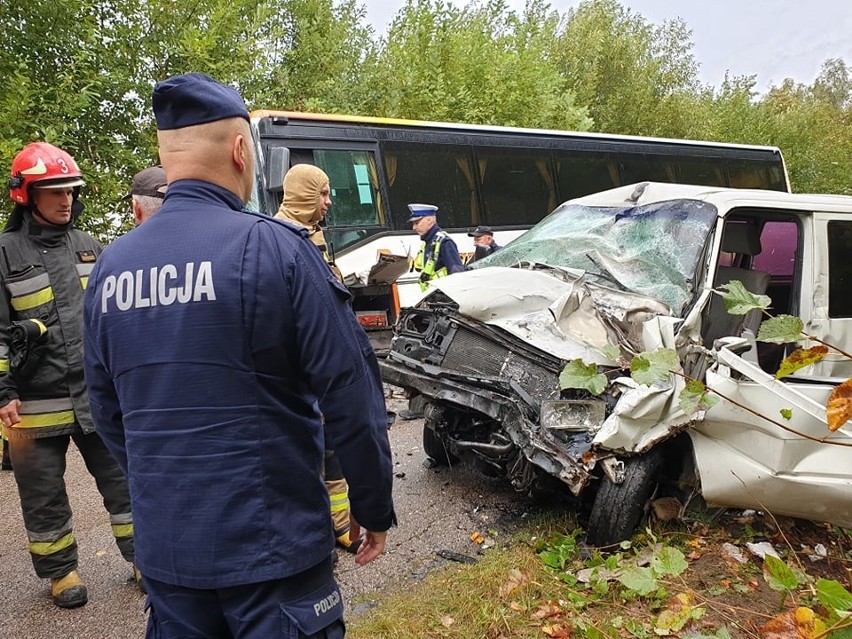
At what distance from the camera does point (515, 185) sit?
10734 millimetres

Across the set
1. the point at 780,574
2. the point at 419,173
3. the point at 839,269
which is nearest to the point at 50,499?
the point at 780,574

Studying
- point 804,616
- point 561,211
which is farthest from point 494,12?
point 804,616

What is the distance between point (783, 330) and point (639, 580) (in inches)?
45.4

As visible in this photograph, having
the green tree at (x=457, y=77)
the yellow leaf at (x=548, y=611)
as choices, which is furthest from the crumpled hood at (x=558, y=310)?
the green tree at (x=457, y=77)

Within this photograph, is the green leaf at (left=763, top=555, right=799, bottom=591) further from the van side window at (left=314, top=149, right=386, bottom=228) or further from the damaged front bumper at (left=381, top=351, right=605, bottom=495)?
the van side window at (left=314, top=149, right=386, bottom=228)

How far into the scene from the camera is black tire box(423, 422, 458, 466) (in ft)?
14.8

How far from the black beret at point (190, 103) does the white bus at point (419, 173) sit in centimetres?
473

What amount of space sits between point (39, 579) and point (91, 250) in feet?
5.44

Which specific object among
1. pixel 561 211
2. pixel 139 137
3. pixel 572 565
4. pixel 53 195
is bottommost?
pixel 572 565

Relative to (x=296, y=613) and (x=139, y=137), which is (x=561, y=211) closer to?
(x=296, y=613)

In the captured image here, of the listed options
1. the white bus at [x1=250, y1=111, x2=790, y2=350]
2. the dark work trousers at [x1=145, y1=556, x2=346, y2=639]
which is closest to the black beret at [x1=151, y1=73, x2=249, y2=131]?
the dark work trousers at [x1=145, y1=556, x2=346, y2=639]

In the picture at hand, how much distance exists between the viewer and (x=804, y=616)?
6.63ft

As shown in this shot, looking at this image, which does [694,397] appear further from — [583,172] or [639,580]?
[583,172]

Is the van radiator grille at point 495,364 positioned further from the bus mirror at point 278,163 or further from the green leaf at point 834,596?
the bus mirror at point 278,163
